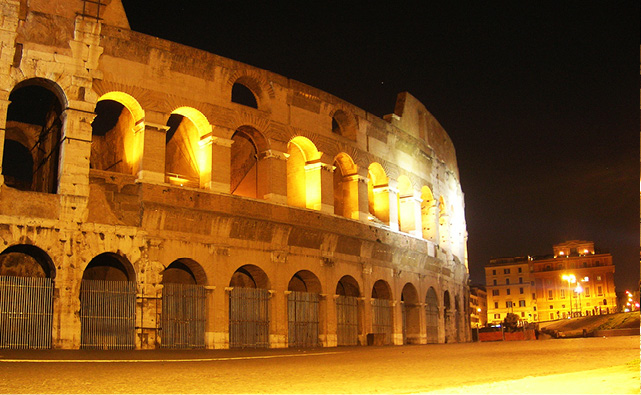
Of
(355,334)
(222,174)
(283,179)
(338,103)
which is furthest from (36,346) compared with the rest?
(338,103)

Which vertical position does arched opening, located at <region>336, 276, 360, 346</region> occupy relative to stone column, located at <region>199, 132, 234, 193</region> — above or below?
below

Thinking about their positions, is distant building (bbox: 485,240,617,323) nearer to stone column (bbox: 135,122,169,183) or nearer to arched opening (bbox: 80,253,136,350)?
stone column (bbox: 135,122,169,183)

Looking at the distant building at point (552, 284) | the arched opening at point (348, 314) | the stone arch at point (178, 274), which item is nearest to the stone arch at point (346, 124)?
the arched opening at point (348, 314)

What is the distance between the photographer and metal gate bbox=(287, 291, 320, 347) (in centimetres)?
1902

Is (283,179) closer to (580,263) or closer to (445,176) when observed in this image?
(445,176)

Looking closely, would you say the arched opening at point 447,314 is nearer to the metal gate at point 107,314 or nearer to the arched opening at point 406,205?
the arched opening at point 406,205

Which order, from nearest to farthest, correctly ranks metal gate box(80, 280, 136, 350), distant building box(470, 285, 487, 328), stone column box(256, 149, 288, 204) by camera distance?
metal gate box(80, 280, 136, 350) < stone column box(256, 149, 288, 204) < distant building box(470, 285, 487, 328)

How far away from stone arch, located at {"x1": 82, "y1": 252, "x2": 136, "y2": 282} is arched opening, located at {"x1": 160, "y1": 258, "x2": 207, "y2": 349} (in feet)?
3.75

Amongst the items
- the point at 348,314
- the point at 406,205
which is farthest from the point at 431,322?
the point at 348,314

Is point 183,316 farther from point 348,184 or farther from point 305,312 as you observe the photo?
point 348,184

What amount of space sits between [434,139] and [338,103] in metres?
8.15

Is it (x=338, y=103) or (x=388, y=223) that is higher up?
(x=338, y=103)

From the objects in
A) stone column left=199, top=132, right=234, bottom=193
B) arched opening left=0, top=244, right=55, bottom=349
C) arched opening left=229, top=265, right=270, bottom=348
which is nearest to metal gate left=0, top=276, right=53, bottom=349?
arched opening left=0, top=244, right=55, bottom=349

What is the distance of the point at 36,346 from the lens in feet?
47.2
